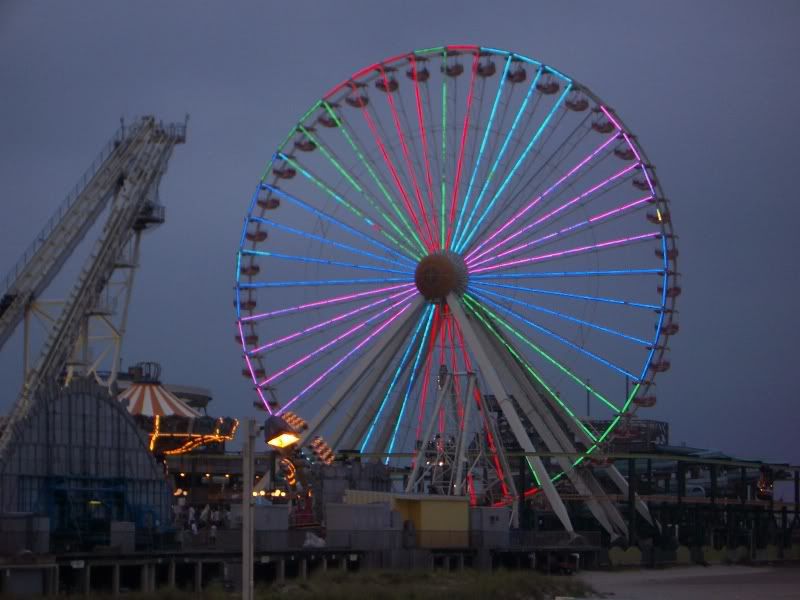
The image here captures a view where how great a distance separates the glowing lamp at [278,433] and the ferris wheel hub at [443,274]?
34.4 metres

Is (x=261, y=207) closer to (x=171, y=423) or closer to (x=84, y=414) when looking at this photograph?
(x=171, y=423)

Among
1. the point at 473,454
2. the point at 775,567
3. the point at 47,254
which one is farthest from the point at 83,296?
the point at 775,567

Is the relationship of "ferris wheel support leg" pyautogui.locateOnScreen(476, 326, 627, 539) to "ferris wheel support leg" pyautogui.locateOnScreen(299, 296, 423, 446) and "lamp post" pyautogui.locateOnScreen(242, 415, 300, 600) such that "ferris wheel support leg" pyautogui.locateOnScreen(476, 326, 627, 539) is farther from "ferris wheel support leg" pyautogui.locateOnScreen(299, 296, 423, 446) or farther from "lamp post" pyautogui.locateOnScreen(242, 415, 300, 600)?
"lamp post" pyautogui.locateOnScreen(242, 415, 300, 600)

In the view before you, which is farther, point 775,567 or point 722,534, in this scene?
point 722,534

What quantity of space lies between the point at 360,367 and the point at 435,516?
9.42m

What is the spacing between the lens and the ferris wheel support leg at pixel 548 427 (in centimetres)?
5406

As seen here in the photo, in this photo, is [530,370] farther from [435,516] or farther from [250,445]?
[250,445]

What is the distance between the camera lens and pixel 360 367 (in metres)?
54.9

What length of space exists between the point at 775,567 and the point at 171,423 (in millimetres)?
25047

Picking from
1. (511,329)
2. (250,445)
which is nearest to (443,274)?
(511,329)

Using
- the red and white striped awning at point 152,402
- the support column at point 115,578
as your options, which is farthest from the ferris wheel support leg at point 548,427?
the support column at point 115,578

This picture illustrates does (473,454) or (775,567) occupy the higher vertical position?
(473,454)

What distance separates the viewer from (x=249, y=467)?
1933 cm

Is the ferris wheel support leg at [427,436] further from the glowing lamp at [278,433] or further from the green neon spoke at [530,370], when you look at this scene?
the glowing lamp at [278,433]
